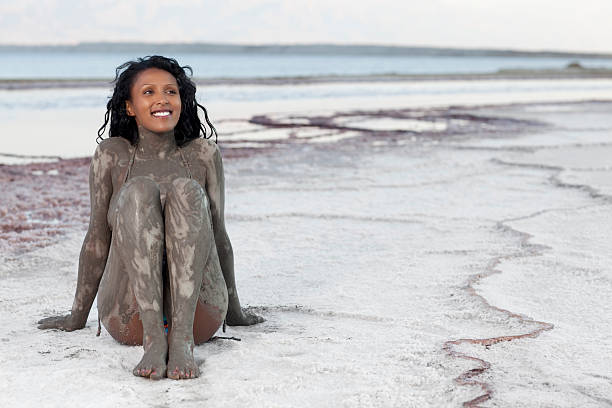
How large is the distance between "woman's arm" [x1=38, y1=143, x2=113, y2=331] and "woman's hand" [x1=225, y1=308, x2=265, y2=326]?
509 millimetres

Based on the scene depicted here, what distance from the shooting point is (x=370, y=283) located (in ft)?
12.7

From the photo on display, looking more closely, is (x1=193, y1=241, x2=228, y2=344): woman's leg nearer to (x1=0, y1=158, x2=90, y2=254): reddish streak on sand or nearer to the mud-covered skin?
the mud-covered skin

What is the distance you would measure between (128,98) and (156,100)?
128 mm

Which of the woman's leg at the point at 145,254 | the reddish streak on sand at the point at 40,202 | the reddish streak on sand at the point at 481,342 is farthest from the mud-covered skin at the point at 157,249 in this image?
the reddish streak on sand at the point at 40,202

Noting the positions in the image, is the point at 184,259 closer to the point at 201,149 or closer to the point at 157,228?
the point at 157,228

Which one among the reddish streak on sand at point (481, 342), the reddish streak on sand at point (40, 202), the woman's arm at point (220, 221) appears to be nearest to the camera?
the reddish streak on sand at point (481, 342)

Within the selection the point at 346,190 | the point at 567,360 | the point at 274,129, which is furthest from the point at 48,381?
the point at 274,129

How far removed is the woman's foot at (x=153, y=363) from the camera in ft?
8.33

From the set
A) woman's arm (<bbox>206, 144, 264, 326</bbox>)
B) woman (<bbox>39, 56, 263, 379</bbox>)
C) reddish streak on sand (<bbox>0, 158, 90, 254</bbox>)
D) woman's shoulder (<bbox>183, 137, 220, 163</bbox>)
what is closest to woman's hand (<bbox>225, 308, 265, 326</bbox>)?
woman's arm (<bbox>206, 144, 264, 326</bbox>)

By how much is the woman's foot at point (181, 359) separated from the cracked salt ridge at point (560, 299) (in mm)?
839

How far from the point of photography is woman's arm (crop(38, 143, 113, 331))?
9.12 feet

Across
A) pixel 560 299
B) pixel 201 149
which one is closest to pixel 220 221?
pixel 201 149

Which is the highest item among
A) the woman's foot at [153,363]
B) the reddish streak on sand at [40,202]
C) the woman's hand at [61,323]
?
the woman's foot at [153,363]

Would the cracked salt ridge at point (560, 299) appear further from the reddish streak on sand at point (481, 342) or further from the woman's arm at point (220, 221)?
the woman's arm at point (220, 221)
